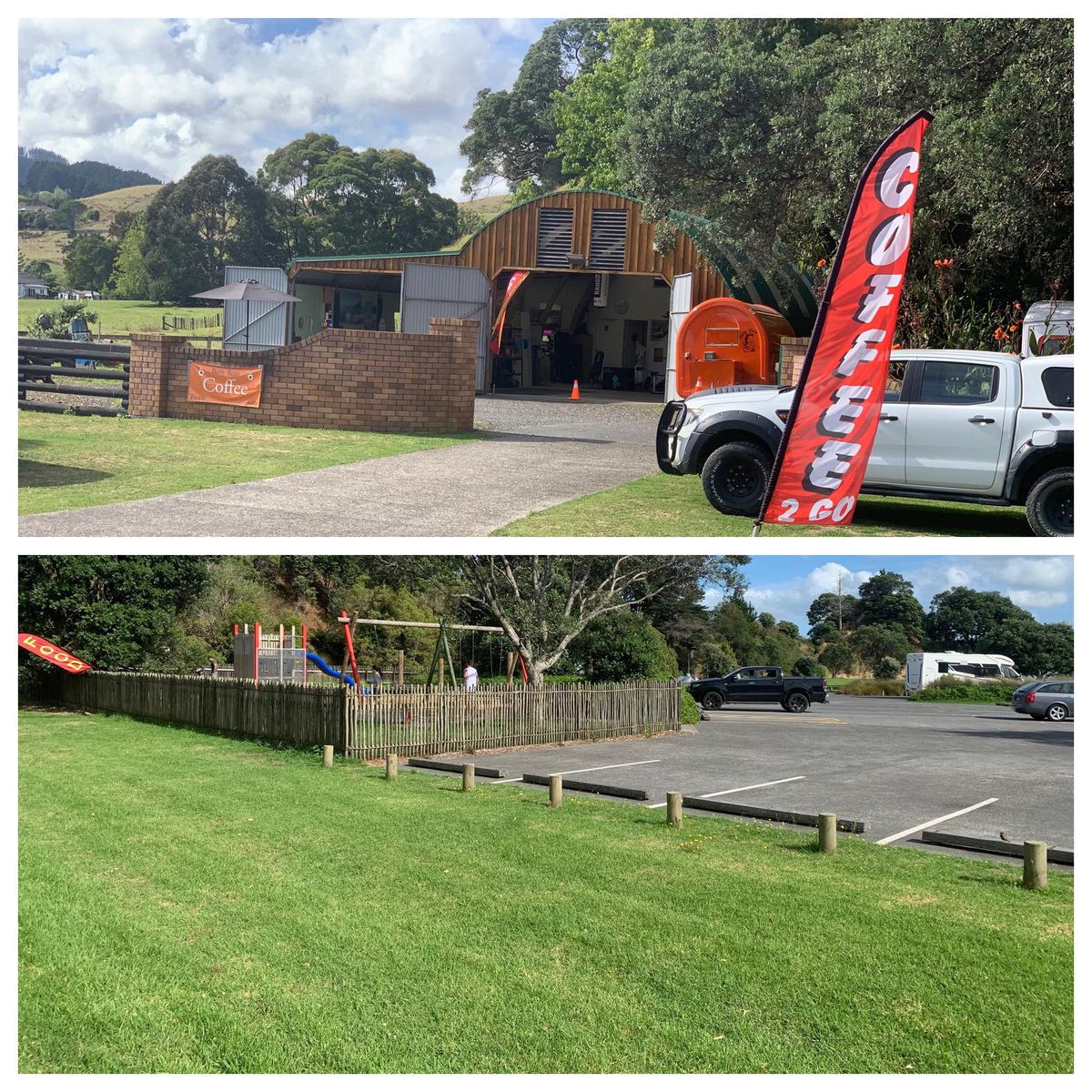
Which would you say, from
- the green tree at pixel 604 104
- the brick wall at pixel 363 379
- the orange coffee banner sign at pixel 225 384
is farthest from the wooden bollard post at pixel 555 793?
the green tree at pixel 604 104

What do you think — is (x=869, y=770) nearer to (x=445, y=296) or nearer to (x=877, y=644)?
(x=445, y=296)

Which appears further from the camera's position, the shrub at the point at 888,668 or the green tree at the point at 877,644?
the shrub at the point at 888,668

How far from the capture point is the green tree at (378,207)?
2453cm

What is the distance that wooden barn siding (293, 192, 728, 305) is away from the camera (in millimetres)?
24047

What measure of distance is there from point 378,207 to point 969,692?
70.9ft

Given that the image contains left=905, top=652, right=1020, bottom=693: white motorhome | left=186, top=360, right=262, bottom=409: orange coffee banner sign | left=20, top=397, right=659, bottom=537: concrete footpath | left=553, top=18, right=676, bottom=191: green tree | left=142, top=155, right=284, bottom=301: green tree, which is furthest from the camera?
left=905, top=652, right=1020, bottom=693: white motorhome

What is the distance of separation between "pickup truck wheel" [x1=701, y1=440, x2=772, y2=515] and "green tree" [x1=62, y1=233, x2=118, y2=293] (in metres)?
19.6

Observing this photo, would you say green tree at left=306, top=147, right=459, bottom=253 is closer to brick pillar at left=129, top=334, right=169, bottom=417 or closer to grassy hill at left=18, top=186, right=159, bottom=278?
grassy hill at left=18, top=186, right=159, bottom=278

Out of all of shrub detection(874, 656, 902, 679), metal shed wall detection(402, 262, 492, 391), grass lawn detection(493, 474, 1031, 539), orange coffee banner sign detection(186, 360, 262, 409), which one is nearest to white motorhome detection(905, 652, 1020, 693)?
shrub detection(874, 656, 902, 679)

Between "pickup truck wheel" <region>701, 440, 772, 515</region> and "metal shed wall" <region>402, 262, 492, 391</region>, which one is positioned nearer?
"pickup truck wheel" <region>701, 440, 772, 515</region>

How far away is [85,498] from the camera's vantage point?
1218 centimetres

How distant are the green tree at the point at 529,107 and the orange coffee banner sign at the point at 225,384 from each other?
7155 millimetres

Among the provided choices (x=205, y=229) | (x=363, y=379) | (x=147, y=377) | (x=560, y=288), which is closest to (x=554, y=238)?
(x=560, y=288)

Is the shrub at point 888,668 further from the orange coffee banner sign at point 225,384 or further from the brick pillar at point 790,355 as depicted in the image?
the orange coffee banner sign at point 225,384
